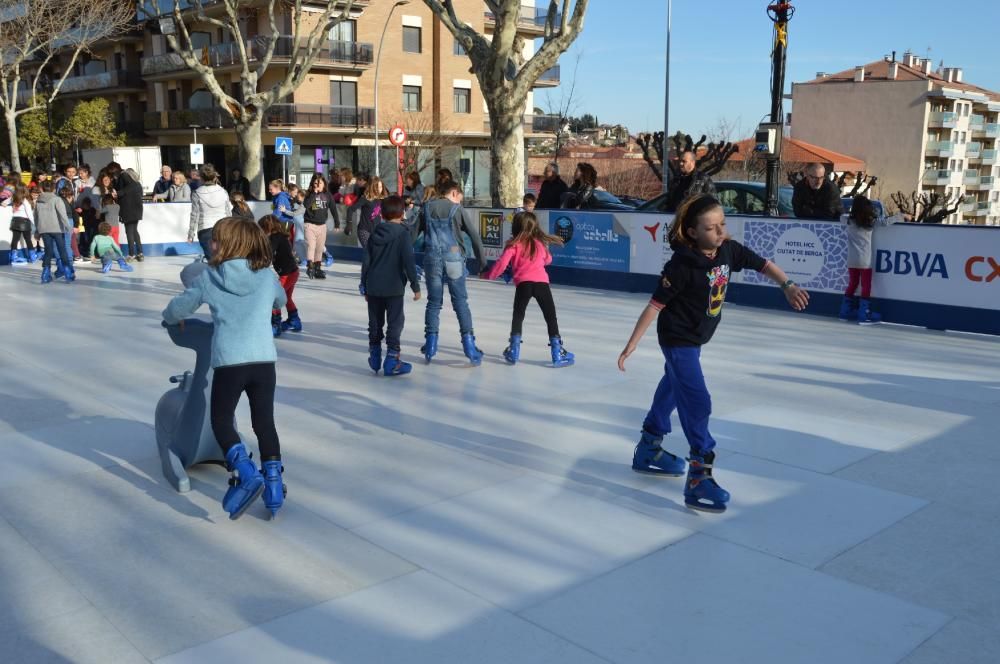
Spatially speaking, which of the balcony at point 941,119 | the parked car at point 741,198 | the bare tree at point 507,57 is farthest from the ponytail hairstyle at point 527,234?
the balcony at point 941,119

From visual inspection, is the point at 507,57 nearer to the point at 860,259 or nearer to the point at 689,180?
the point at 689,180

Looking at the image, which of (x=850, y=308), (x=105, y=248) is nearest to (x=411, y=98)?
(x=105, y=248)

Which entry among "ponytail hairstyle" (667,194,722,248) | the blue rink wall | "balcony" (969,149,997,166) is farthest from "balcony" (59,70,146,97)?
"balcony" (969,149,997,166)

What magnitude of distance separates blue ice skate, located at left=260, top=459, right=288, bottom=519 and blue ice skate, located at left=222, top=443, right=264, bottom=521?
0.11 ft

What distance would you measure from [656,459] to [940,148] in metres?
81.7

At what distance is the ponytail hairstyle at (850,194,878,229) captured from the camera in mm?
10508

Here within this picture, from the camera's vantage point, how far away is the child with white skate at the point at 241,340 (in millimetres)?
4555

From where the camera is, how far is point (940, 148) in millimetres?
76938

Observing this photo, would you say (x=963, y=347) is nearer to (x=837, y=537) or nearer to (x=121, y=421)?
(x=837, y=537)

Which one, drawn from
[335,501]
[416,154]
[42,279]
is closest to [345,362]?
[335,501]

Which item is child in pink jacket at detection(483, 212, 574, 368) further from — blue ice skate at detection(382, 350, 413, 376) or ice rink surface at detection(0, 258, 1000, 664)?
blue ice skate at detection(382, 350, 413, 376)

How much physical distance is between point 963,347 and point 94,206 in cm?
1557

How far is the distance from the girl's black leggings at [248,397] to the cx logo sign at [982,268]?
27.6 feet

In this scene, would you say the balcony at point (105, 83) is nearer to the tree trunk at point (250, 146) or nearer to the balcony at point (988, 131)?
the tree trunk at point (250, 146)
